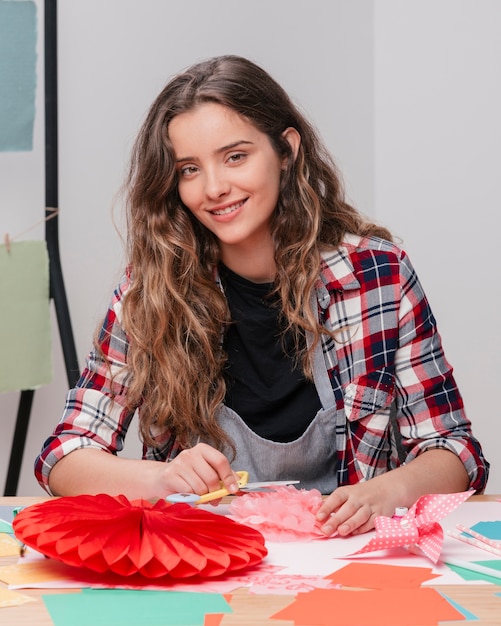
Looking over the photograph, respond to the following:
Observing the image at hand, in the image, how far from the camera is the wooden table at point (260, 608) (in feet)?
2.43

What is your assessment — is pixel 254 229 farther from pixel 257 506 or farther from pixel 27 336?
pixel 27 336

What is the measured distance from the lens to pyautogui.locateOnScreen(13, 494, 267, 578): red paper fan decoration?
818 mm

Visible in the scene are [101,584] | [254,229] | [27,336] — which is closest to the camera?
[101,584]

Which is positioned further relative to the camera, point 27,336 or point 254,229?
point 27,336

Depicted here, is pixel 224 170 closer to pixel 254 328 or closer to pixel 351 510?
pixel 254 328

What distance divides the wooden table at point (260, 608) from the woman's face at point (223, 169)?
0.77 meters

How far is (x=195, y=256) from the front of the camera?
157 centimetres

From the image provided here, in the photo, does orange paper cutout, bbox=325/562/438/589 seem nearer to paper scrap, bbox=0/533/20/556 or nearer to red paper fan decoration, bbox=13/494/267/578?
red paper fan decoration, bbox=13/494/267/578

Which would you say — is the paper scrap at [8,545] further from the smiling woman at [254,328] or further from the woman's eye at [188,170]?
the woman's eye at [188,170]

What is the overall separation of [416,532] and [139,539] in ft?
0.90

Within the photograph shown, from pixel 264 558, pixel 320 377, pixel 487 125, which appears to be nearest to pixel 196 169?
pixel 320 377

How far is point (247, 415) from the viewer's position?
5.09 ft

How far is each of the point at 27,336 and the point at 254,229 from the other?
798 millimetres

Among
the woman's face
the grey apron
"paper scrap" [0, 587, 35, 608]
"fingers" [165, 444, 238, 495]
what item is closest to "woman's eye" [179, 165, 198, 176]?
the woman's face
